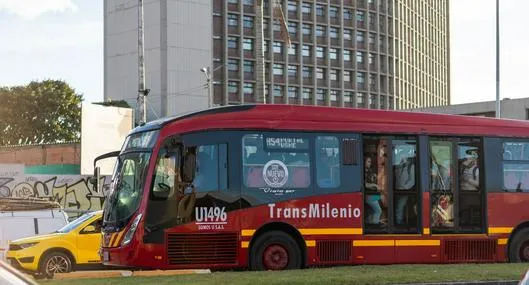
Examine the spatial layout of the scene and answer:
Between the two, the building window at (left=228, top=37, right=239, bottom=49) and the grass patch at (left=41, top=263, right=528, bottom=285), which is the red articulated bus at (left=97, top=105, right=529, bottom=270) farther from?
the building window at (left=228, top=37, right=239, bottom=49)

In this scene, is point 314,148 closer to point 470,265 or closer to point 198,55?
point 470,265

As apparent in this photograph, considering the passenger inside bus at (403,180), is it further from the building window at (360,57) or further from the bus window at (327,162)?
the building window at (360,57)

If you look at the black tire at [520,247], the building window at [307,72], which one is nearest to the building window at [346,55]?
the building window at [307,72]

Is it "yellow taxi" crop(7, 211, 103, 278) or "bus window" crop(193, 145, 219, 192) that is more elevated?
"bus window" crop(193, 145, 219, 192)

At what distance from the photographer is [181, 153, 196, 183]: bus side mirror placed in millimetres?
12336

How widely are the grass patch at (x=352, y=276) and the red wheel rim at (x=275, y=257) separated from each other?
2.57 feet

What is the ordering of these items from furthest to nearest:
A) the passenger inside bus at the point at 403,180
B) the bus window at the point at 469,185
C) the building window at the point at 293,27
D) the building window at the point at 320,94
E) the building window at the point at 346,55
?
the building window at the point at 346,55 < the building window at the point at 320,94 < the building window at the point at 293,27 < the bus window at the point at 469,185 < the passenger inside bus at the point at 403,180

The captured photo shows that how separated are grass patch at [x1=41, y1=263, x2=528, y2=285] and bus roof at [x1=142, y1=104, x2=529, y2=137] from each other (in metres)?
2.66

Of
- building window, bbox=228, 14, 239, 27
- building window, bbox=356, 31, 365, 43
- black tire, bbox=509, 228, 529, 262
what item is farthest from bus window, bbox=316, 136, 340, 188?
building window, bbox=356, 31, 365, 43

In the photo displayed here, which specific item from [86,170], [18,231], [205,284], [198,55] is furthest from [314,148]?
[198,55]

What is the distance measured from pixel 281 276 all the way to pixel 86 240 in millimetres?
6724

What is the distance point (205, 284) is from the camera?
33.8ft

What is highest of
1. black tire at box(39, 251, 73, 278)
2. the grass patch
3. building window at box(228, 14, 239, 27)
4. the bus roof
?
building window at box(228, 14, 239, 27)

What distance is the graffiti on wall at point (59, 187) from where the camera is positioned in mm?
29969
